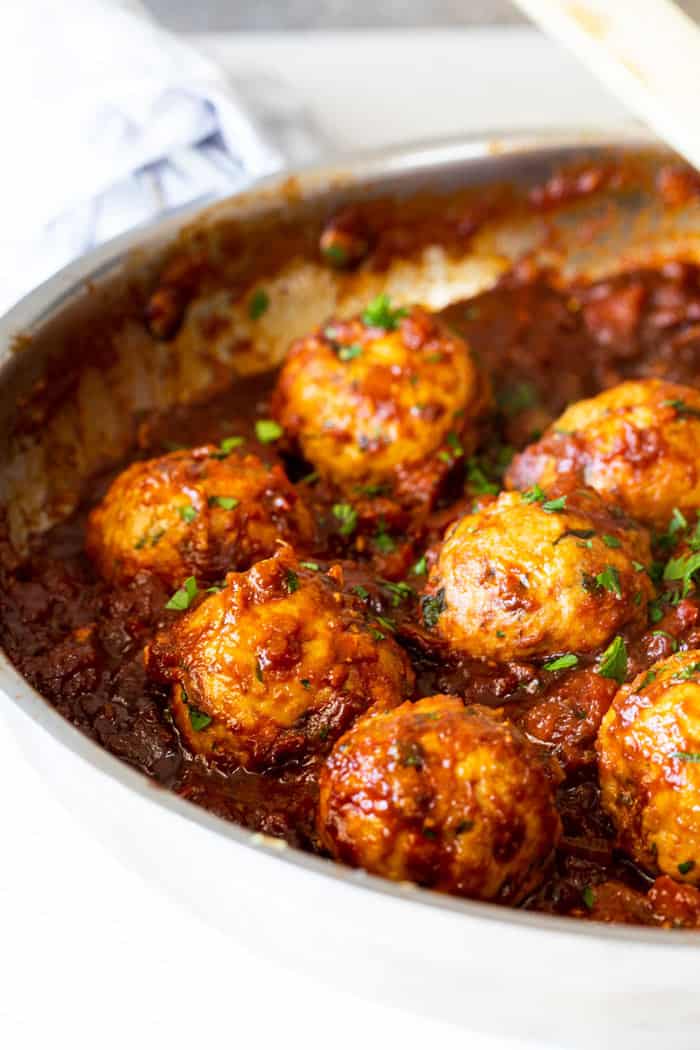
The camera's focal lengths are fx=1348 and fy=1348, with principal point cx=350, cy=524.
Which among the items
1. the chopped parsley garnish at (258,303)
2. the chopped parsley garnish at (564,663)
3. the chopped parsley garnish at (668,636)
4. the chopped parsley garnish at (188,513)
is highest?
the chopped parsley garnish at (258,303)

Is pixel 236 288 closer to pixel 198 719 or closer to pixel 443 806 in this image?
pixel 198 719

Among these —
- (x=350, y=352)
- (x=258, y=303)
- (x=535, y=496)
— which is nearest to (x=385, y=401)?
(x=350, y=352)

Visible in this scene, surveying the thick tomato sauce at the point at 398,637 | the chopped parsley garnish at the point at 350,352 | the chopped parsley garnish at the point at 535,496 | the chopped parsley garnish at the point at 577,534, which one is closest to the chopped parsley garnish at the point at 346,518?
the thick tomato sauce at the point at 398,637

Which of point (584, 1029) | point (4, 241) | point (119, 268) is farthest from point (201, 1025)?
point (4, 241)

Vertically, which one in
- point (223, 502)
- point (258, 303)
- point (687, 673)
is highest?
point (258, 303)

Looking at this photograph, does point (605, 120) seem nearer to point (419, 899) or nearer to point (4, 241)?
point (4, 241)

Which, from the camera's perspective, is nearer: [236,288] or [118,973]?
[118,973]

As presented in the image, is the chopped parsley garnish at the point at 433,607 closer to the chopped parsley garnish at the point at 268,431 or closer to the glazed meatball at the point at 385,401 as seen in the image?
the glazed meatball at the point at 385,401

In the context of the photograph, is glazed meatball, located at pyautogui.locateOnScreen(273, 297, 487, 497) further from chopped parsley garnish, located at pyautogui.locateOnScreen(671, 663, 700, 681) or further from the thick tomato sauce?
chopped parsley garnish, located at pyautogui.locateOnScreen(671, 663, 700, 681)
